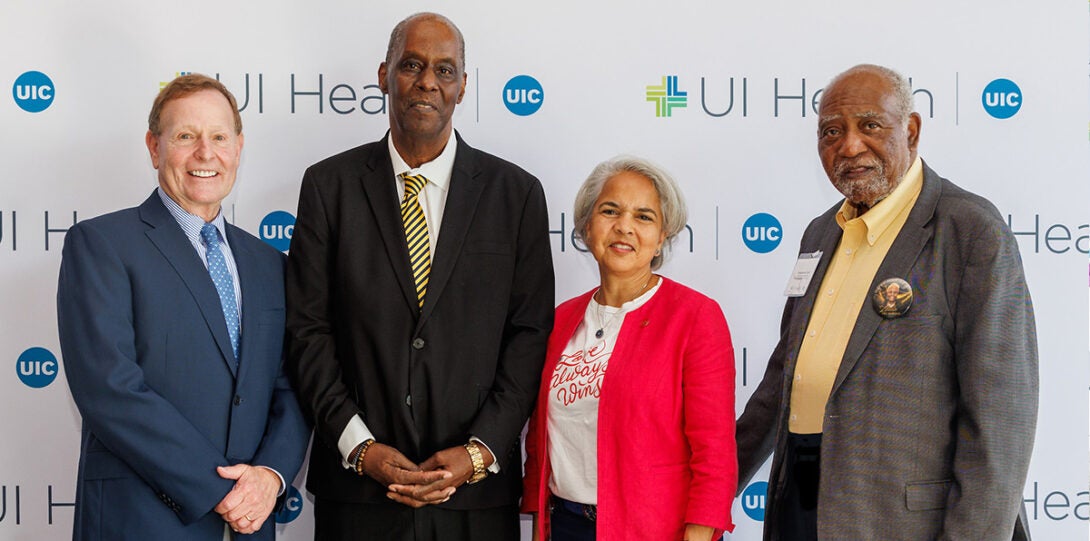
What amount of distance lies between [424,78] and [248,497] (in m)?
1.11

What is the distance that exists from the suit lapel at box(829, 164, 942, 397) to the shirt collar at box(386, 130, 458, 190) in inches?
43.2

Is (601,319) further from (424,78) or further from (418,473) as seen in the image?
(424,78)

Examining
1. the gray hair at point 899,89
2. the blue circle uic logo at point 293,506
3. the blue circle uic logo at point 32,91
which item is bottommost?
the blue circle uic logo at point 293,506

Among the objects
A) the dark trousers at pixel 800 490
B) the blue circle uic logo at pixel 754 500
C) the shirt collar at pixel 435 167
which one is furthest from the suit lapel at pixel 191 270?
the blue circle uic logo at pixel 754 500

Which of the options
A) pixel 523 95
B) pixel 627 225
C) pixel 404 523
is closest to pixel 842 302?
pixel 627 225

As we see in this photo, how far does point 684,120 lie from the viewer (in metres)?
2.93

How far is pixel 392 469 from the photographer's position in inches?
80.0

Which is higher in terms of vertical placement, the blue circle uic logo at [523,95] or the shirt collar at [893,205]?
the blue circle uic logo at [523,95]

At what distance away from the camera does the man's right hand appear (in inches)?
79.7

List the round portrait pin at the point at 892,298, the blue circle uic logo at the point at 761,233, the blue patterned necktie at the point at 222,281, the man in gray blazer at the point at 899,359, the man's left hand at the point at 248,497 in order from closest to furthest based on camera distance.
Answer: the man in gray blazer at the point at 899,359, the round portrait pin at the point at 892,298, the man's left hand at the point at 248,497, the blue patterned necktie at the point at 222,281, the blue circle uic logo at the point at 761,233

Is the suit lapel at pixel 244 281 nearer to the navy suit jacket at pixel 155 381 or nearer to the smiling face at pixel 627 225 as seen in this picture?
the navy suit jacket at pixel 155 381

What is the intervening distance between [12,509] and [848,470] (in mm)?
2681

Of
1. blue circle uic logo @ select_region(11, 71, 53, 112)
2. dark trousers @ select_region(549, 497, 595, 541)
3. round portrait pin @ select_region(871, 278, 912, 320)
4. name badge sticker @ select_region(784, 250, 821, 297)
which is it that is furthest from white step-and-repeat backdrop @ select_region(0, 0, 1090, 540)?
round portrait pin @ select_region(871, 278, 912, 320)

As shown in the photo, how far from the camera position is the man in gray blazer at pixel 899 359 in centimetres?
172
